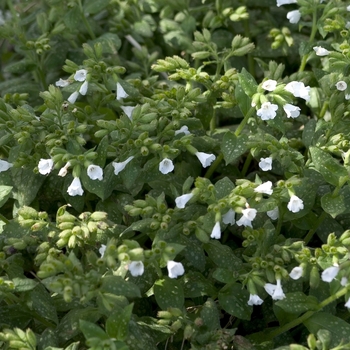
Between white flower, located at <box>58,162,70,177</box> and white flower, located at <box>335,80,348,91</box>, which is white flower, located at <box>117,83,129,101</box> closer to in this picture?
white flower, located at <box>58,162,70,177</box>

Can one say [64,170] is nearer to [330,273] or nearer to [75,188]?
[75,188]

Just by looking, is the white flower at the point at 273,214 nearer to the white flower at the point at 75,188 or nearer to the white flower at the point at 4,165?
the white flower at the point at 75,188

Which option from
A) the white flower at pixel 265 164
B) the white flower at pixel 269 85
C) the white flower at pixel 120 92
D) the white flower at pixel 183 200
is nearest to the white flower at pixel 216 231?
the white flower at pixel 183 200

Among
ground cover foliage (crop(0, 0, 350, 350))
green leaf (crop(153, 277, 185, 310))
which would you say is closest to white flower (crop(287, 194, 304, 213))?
ground cover foliage (crop(0, 0, 350, 350))

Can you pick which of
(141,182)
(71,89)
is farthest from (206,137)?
(71,89)

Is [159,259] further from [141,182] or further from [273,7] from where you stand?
[273,7]

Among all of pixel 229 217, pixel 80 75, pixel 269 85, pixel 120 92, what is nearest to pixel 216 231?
pixel 229 217
